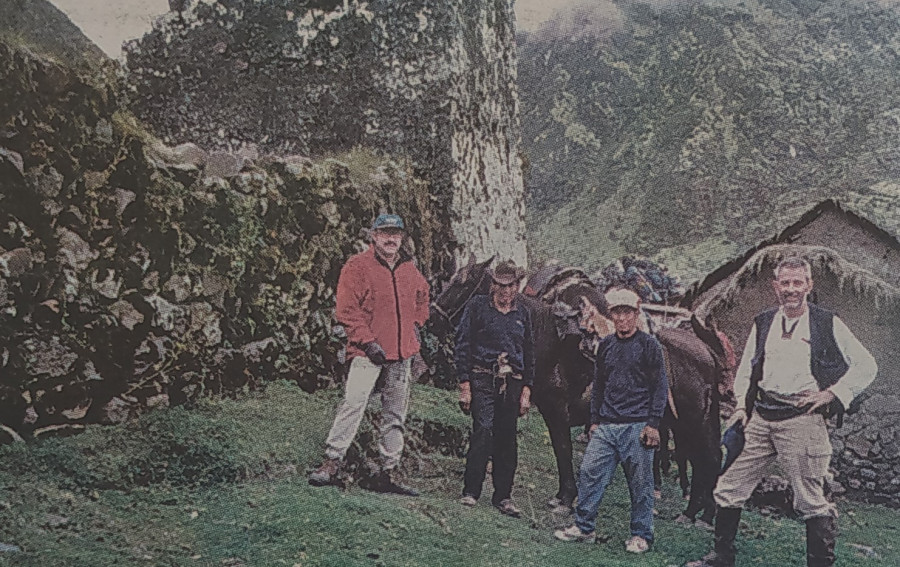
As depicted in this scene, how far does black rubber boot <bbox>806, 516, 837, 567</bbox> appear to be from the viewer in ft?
10.4

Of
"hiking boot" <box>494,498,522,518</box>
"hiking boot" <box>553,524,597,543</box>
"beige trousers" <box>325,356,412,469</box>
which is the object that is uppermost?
"beige trousers" <box>325,356,412,469</box>

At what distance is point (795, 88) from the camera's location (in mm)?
4004

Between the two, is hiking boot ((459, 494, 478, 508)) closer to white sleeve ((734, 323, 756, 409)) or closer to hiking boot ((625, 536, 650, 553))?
hiking boot ((625, 536, 650, 553))

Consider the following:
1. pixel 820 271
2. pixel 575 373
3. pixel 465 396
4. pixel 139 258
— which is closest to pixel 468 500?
pixel 465 396

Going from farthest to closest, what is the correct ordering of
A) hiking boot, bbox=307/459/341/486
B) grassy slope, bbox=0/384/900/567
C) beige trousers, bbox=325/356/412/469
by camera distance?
beige trousers, bbox=325/356/412/469 < hiking boot, bbox=307/459/341/486 < grassy slope, bbox=0/384/900/567

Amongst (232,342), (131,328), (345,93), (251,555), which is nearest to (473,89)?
(345,93)

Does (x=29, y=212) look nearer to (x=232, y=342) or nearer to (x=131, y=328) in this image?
(x=131, y=328)

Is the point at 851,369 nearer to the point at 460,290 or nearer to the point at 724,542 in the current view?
the point at 724,542

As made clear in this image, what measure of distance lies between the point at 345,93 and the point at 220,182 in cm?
73

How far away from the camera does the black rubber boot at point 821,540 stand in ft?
10.4

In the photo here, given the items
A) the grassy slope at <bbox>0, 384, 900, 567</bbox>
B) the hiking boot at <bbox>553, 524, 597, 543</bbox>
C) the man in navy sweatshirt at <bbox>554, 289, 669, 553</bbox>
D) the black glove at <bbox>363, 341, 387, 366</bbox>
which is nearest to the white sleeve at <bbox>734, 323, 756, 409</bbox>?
the man in navy sweatshirt at <bbox>554, 289, 669, 553</bbox>

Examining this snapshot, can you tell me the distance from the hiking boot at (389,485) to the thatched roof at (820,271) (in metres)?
1.50

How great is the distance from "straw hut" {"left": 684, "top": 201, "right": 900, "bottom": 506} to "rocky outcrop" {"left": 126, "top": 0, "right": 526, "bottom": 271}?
107 centimetres

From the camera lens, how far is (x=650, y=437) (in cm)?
324
